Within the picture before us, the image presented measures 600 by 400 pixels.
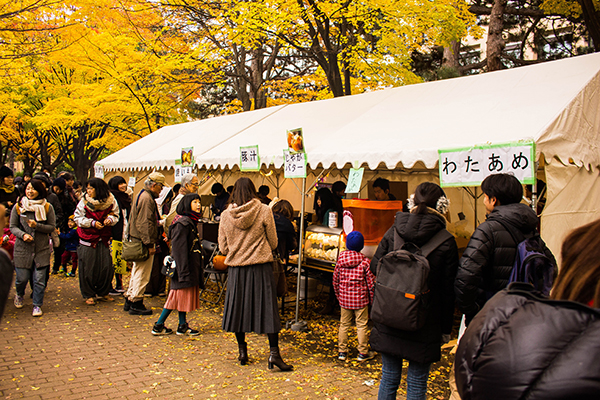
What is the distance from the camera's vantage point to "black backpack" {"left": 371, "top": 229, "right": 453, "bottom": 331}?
2992 mm

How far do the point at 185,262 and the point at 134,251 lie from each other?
54.1 inches

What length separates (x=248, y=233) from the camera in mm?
4641

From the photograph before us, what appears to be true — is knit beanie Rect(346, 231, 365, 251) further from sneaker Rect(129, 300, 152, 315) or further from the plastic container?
sneaker Rect(129, 300, 152, 315)

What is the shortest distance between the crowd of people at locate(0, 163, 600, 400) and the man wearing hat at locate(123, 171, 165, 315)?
0.07ft

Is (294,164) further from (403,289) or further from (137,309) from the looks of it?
(403,289)

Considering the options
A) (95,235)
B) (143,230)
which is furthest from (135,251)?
(95,235)

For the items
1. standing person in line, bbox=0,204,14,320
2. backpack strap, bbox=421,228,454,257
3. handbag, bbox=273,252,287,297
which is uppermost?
standing person in line, bbox=0,204,14,320

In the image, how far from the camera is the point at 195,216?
5.86 meters

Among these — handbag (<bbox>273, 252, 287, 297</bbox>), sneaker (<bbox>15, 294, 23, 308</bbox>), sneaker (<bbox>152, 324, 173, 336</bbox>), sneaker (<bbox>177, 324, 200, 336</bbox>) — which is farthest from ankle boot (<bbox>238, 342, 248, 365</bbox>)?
sneaker (<bbox>15, 294, 23, 308</bbox>)

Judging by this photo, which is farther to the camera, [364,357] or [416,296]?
[364,357]

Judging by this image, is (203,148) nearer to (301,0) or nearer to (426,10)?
(301,0)

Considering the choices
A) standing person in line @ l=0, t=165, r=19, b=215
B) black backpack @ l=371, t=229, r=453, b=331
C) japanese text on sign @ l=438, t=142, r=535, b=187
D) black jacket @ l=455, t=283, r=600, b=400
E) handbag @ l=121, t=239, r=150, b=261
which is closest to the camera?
black jacket @ l=455, t=283, r=600, b=400

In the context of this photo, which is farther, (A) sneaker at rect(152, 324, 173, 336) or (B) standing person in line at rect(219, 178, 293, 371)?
(A) sneaker at rect(152, 324, 173, 336)

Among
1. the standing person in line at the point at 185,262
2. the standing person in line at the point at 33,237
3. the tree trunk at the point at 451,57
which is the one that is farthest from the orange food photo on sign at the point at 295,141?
the tree trunk at the point at 451,57
